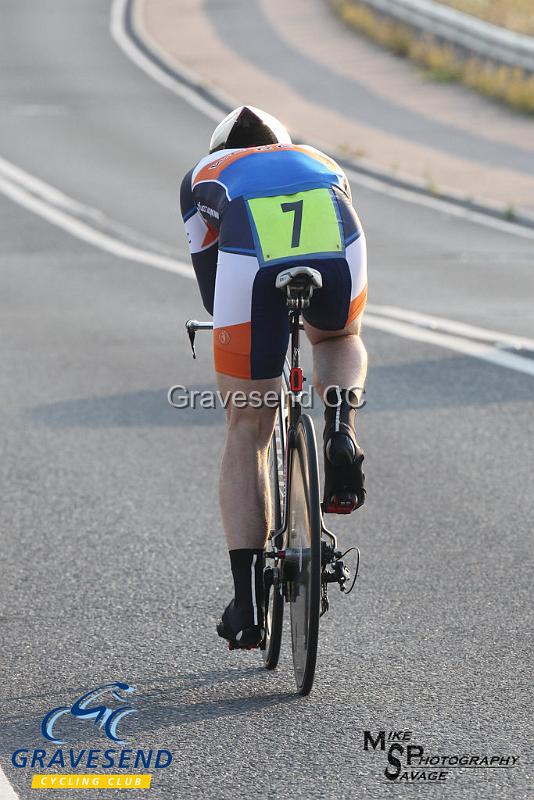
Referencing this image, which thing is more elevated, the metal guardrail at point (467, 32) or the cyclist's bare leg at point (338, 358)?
the cyclist's bare leg at point (338, 358)

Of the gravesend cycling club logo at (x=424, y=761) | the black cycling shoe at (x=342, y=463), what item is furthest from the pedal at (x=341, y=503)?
the gravesend cycling club logo at (x=424, y=761)

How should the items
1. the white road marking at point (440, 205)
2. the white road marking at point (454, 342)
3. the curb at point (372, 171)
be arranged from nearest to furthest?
1. the white road marking at point (454, 342)
2. the white road marking at point (440, 205)
3. the curb at point (372, 171)

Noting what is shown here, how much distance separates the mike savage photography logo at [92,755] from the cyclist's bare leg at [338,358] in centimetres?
123

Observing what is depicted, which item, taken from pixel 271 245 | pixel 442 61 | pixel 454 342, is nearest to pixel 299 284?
pixel 271 245

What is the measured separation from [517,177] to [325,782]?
16277 millimetres

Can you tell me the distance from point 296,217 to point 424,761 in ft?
5.53

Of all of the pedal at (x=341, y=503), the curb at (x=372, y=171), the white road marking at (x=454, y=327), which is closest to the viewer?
the pedal at (x=341, y=503)

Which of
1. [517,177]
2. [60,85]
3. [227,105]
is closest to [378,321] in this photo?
[517,177]

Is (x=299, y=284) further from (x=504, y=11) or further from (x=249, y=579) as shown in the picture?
(x=504, y=11)

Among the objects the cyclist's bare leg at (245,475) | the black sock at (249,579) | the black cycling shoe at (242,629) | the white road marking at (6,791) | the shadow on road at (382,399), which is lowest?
the shadow on road at (382,399)

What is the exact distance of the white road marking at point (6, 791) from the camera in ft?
12.9

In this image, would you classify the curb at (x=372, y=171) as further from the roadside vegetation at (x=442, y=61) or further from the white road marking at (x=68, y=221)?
the white road marking at (x=68, y=221)

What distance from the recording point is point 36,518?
6.70 m

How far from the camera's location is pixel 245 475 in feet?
15.3
